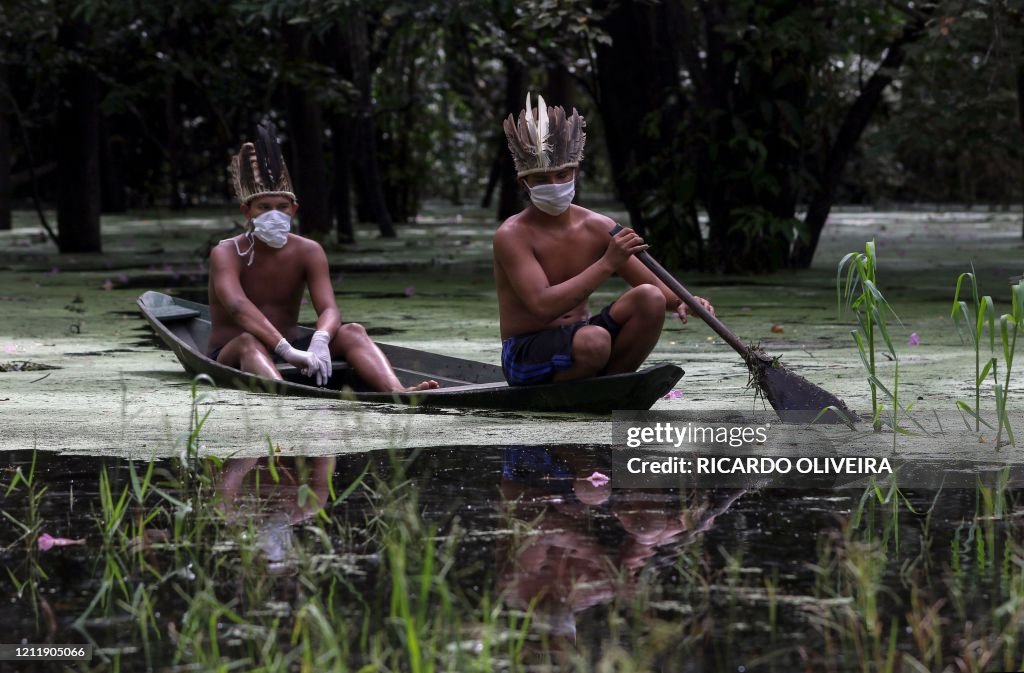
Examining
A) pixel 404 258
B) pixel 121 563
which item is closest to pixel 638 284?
pixel 121 563

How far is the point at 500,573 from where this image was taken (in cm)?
334

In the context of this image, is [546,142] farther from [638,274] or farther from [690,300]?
[690,300]

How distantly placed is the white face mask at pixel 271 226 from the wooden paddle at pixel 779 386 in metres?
1.57

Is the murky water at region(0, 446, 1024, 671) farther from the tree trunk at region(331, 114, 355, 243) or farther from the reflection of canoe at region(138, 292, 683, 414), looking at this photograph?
the tree trunk at region(331, 114, 355, 243)

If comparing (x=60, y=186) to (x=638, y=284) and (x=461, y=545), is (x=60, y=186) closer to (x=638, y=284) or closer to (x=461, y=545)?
(x=638, y=284)

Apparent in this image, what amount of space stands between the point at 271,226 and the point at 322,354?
551 mm

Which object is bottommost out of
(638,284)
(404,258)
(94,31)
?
(404,258)

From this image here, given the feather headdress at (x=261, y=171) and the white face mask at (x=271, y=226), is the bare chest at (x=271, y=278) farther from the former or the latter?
the feather headdress at (x=261, y=171)

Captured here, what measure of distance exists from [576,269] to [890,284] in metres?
6.76

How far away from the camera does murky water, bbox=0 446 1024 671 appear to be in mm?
2824

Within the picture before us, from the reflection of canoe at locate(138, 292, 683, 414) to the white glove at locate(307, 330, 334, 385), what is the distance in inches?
3.6

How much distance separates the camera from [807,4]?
11.5 metres

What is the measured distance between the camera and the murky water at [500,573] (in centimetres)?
282

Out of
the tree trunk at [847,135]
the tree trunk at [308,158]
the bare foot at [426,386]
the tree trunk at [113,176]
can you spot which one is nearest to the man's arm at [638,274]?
the bare foot at [426,386]
